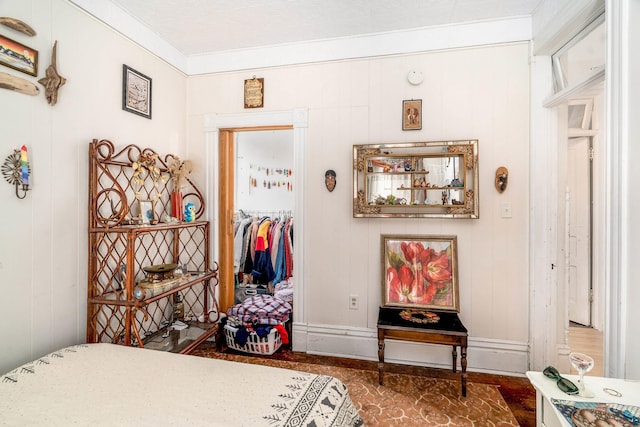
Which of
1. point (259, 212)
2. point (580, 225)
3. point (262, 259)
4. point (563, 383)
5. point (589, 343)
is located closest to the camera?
point (563, 383)

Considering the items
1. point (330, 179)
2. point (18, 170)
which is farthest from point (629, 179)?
point (18, 170)

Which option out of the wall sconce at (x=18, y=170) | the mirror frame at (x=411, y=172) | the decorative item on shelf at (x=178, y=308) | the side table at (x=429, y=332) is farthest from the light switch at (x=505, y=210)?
the wall sconce at (x=18, y=170)

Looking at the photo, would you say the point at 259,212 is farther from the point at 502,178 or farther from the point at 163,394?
the point at 163,394

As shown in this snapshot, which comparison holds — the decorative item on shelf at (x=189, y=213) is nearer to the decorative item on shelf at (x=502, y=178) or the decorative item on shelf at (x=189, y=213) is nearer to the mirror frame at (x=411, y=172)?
the mirror frame at (x=411, y=172)

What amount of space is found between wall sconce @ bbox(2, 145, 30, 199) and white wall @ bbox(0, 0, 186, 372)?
0.10ft

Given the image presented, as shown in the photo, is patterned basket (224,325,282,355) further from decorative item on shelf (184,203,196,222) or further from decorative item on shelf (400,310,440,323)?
decorative item on shelf (400,310,440,323)

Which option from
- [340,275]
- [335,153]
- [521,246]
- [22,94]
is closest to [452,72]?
[335,153]

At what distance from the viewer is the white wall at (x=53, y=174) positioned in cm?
167

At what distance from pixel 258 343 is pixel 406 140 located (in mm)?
2134

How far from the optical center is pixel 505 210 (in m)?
2.46

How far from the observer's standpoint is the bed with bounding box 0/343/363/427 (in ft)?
3.73

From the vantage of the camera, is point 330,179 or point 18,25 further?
point 330,179

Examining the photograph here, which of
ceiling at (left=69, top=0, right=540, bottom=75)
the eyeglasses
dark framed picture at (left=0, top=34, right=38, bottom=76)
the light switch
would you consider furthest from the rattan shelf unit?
the light switch

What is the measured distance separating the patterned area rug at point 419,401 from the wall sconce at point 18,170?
7.05 feet
